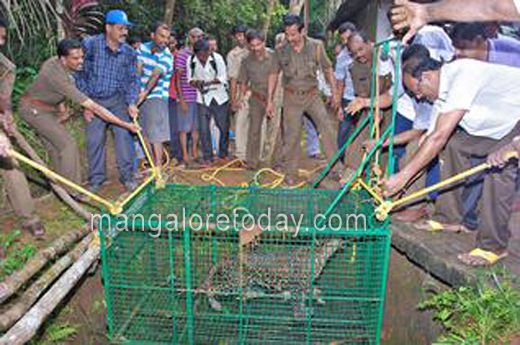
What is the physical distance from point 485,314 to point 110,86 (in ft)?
14.9

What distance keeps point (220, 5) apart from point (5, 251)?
13.5 meters

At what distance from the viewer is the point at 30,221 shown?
14.8 feet

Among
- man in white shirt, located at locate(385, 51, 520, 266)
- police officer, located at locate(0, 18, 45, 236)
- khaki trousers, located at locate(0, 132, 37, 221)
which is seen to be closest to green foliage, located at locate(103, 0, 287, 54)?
police officer, located at locate(0, 18, 45, 236)

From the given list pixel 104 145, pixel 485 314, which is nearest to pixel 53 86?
pixel 104 145

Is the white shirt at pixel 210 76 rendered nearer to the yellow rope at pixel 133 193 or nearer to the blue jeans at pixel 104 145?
the blue jeans at pixel 104 145

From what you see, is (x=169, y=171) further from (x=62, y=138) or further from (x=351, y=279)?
(x=351, y=279)

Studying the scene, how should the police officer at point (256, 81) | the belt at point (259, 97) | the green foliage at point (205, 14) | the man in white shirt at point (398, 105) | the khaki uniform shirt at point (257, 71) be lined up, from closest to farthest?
the man in white shirt at point (398, 105) → the police officer at point (256, 81) → the khaki uniform shirt at point (257, 71) → the belt at point (259, 97) → the green foliage at point (205, 14)

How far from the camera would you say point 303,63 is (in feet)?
20.9

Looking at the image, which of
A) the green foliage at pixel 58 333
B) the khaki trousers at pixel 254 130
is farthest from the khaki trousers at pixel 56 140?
the khaki trousers at pixel 254 130

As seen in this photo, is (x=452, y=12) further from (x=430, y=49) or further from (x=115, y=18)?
(x=115, y=18)

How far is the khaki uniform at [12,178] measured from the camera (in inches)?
171

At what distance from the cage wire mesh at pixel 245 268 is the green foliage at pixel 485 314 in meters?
0.55

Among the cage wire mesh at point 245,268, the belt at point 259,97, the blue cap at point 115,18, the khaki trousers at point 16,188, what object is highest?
the blue cap at point 115,18

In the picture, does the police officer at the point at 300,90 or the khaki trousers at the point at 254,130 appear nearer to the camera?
the police officer at the point at 300,90
